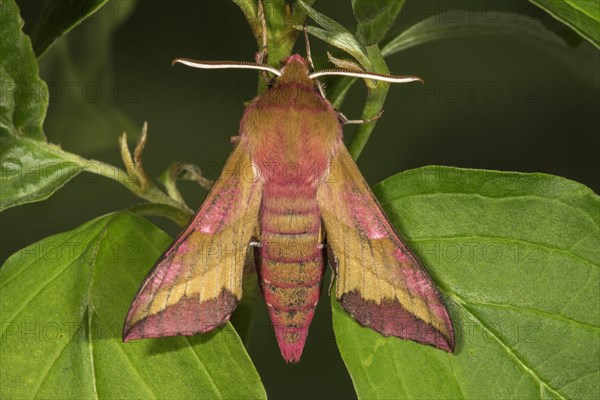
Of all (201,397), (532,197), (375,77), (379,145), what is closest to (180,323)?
(201,397)

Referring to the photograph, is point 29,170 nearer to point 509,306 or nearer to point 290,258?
point 290,258

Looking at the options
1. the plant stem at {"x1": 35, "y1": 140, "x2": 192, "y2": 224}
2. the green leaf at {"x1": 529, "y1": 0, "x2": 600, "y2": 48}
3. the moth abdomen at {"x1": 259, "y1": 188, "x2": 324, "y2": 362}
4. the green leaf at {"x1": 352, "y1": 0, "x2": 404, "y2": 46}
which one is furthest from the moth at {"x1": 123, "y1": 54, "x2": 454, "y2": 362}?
the green leaf at {"x1": 529, "y1": 0, "x2": 600, "y2": 48}

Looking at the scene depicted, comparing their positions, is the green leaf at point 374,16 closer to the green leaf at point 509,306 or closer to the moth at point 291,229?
the moth at point 291,229

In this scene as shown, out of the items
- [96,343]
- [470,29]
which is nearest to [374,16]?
[96,343]

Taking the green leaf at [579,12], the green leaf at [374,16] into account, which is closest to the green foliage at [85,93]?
the green leaf at [374,16]

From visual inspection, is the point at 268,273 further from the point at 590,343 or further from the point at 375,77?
the point at 590,343

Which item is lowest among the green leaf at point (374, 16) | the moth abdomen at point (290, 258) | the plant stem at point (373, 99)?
the moth abdomen at point (290, 258)

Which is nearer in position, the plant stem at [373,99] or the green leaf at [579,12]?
the green leaf at [579,12]
